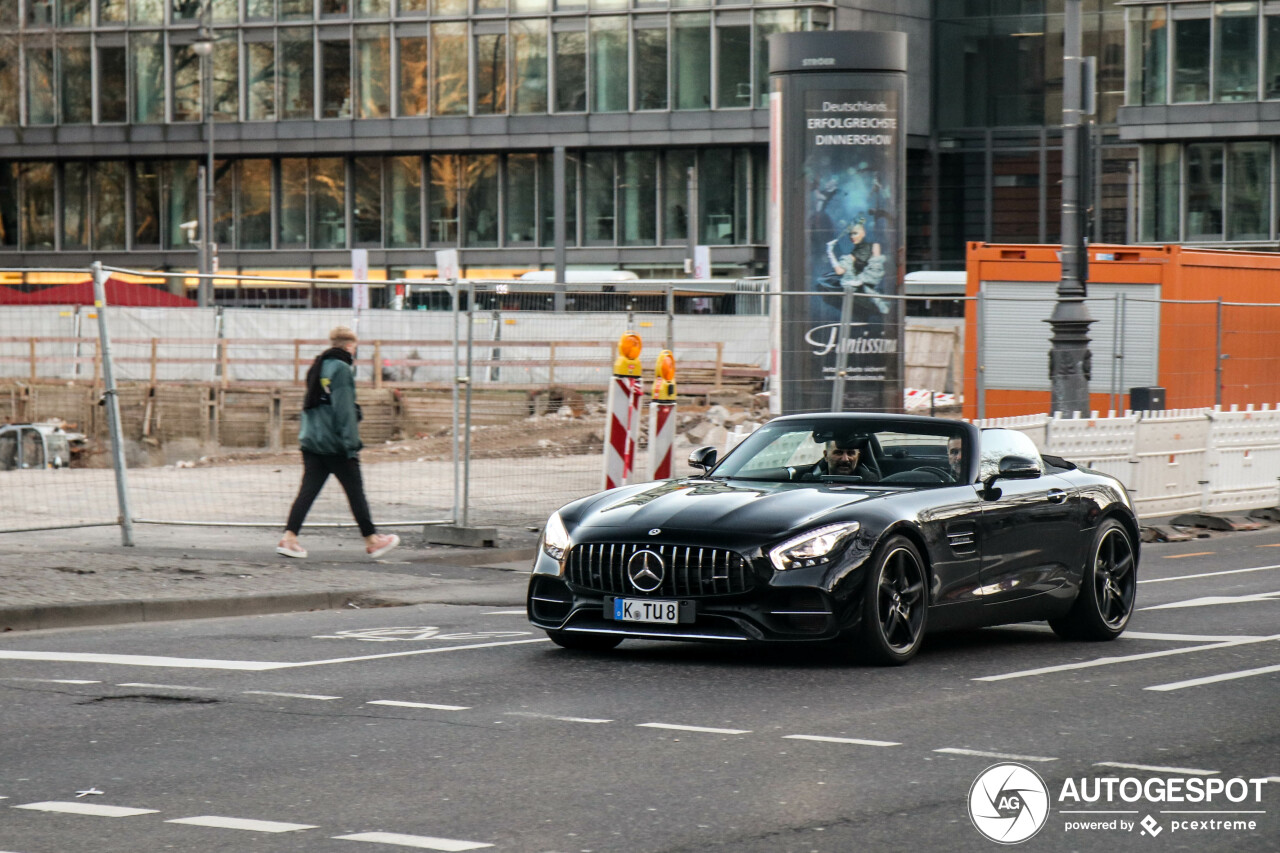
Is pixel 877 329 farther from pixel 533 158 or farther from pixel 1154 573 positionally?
pixel 533 158

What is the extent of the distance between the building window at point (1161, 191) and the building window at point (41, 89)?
35930mm

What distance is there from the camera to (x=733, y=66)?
57.9 meters

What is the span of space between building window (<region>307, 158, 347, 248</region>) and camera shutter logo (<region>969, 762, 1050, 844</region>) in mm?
57981

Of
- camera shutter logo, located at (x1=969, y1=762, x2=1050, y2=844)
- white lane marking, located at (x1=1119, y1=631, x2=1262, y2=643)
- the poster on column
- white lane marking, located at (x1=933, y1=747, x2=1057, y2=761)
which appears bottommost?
white lane marking, located at (x1=1119, y1=631, x2=1262, y2=643)

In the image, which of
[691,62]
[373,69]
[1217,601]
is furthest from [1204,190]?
[1217,601]

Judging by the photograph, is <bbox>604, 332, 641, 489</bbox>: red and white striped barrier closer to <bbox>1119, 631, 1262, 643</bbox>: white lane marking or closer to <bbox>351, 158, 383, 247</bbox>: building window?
<bbox>1119, 631, 1262, 643</bbox>: white lane marking

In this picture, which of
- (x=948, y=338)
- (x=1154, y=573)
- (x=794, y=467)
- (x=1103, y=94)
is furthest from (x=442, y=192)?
(x=794, y=467)

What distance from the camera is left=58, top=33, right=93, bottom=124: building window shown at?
64688 millimetres

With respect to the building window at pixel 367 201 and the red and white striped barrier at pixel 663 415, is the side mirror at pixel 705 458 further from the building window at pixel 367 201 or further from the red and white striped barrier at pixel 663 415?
the building window at pixel 367 201

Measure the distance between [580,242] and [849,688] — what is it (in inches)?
2078

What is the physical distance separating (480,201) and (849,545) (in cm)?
5361

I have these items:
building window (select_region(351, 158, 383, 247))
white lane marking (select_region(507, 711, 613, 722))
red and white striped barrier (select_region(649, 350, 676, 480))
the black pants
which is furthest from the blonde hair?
building window (select_region(351, 158, 383, 247))

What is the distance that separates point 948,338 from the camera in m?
31.5

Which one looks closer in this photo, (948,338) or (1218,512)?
(1218,512)
